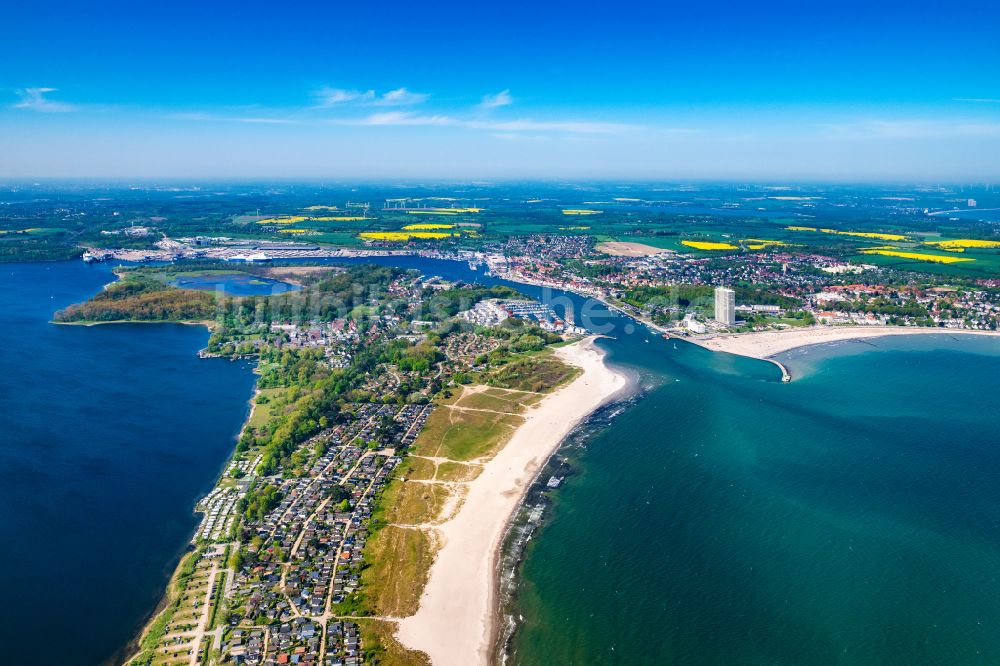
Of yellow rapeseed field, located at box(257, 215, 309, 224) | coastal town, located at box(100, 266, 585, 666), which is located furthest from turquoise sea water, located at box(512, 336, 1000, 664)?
yellow rapeseed field, located at box(257, 215, 309, 224)

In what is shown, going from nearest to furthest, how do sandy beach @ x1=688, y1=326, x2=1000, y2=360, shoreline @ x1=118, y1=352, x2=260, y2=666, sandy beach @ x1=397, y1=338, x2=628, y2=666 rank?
shoreline @ x1=118, y1=352, x2=260, y2=666 → sandy beach @ x1=397, y1=338, x2=628, y2=666 → sandy beach @ x1=688, y1=326, x2=1000, y2=360

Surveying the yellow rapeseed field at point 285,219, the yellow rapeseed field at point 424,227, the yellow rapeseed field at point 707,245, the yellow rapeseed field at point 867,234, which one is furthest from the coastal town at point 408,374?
the yellow rapeseed field at point 285,219

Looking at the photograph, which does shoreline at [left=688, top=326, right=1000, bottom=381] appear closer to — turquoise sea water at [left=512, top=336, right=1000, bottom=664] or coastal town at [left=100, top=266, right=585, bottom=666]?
turquoise sea water at [left=512, top=336, right=1000, bottom=664]

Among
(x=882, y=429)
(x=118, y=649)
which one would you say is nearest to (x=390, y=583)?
(x=118, y=649)

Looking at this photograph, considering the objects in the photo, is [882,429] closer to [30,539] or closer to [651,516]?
[651,516]

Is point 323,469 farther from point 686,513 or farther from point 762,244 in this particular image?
point 762,244

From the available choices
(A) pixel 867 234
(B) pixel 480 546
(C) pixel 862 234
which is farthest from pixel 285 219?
(B) pixel 480 546
